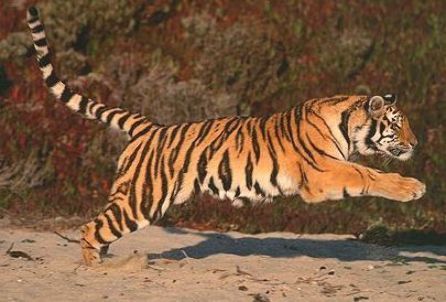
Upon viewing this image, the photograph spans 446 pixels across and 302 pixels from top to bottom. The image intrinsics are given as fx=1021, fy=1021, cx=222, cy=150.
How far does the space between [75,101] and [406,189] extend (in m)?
2.94

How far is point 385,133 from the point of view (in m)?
8.32

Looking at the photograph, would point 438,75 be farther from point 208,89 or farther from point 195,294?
point 195,294

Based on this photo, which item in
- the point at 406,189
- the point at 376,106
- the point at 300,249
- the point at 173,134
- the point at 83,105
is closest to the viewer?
the point at 406,189

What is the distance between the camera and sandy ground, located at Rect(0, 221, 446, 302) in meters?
7.25

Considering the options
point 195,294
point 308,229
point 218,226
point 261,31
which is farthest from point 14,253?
point 261,31

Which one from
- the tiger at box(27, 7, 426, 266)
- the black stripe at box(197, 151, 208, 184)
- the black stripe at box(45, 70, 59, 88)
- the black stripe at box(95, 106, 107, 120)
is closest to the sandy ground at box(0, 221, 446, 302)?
the tiger at box(27, 7, 426, 266)

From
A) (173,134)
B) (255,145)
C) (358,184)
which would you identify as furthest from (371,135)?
(173,134)

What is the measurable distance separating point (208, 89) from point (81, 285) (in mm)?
7718

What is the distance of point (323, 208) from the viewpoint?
39.4 feet

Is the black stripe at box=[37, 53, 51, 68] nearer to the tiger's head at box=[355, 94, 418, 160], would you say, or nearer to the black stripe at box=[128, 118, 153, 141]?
the black stripe at box=[128, 118, 153, 141]

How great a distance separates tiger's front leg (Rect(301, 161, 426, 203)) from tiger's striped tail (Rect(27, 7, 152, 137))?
62.6 inches

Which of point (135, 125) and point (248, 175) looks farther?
point (135, 125)

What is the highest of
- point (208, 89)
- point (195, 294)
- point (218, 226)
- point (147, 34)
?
point (147, 34)

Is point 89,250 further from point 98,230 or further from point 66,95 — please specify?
point 66,95
